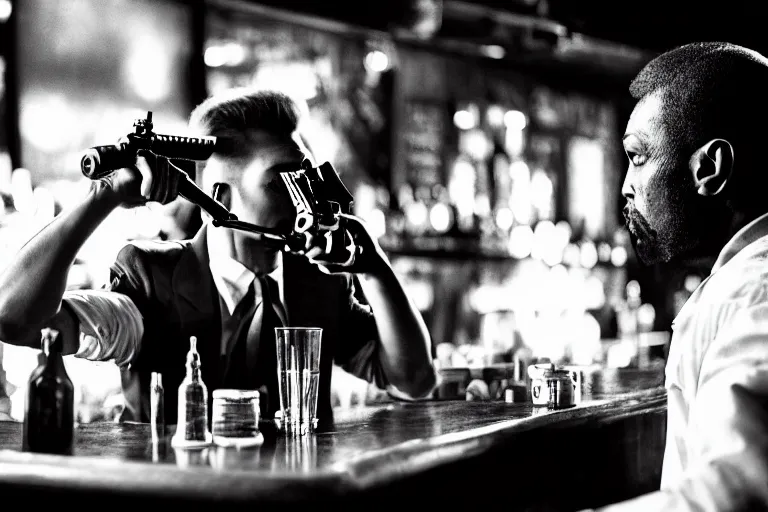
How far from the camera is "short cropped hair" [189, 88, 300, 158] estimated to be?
232 cm

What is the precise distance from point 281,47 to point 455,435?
417 centimetres

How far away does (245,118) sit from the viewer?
2340 millimetres

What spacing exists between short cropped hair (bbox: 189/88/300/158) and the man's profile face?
0.93 meters

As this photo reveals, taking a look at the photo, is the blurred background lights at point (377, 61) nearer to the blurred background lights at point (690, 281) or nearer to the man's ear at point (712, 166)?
the blurred background lights at point (690, 281)

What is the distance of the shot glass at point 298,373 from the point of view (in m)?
1.81

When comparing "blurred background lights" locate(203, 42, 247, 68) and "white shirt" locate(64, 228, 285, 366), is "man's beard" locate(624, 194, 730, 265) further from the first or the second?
"blurred background lights" locate(203, 42, 247, 68)

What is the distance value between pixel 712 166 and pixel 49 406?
1.19 meters

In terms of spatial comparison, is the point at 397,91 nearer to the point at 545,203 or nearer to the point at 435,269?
the point at 435,269

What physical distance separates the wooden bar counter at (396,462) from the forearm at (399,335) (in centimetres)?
8

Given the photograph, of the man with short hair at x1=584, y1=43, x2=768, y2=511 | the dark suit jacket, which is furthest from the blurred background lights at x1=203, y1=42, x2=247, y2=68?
the man with short hair at x1=584, y1=43, x2=768, y2=511

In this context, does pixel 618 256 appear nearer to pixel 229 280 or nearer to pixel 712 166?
pixel 229 280

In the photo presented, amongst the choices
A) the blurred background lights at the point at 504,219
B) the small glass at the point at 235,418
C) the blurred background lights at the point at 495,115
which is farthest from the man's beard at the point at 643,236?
the blurred background lights at the point at 495,115

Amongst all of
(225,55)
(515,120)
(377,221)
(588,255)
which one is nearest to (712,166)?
(225,55)

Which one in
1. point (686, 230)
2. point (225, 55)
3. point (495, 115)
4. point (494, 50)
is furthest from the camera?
point (495, 115)
